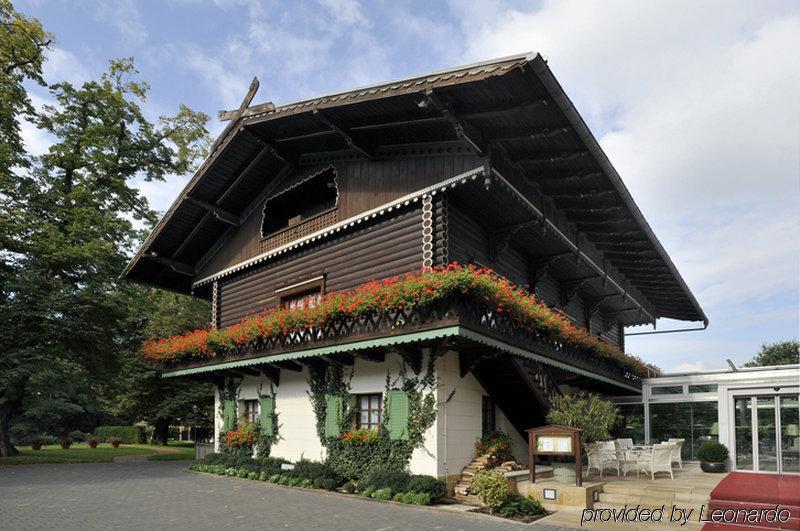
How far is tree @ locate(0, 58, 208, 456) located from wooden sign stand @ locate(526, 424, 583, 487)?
1717 centimetres

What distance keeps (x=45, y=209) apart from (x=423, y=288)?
1952cm

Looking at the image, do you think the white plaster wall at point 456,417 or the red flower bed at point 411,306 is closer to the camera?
the red flower bed at point 411,306

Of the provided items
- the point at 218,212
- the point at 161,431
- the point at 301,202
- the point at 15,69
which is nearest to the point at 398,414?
the point at 301,202

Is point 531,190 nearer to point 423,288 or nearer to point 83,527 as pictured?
point 423,288

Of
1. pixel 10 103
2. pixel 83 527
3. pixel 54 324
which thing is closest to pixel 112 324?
pixel 54 324

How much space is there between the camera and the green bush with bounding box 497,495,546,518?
37.1 ft

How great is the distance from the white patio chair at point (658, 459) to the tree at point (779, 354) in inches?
→ 1752

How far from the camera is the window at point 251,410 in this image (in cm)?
1892

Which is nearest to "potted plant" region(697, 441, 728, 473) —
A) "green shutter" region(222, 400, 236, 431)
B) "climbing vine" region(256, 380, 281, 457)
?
"climbing vine" region(256, 380, 281, 457)

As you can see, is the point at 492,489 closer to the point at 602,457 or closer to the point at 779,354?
the point at 602,457

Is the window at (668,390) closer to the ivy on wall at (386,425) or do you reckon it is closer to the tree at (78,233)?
the ivy on wall at (386,425)

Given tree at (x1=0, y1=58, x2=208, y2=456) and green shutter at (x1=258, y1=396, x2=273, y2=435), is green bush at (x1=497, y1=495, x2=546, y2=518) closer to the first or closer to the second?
green shutter at (x1=258, y1=396, x2=273, y2=435)

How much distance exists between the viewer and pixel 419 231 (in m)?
14.4

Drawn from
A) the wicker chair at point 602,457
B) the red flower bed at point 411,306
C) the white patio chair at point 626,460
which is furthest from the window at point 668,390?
the wicker chair at point 602,457
